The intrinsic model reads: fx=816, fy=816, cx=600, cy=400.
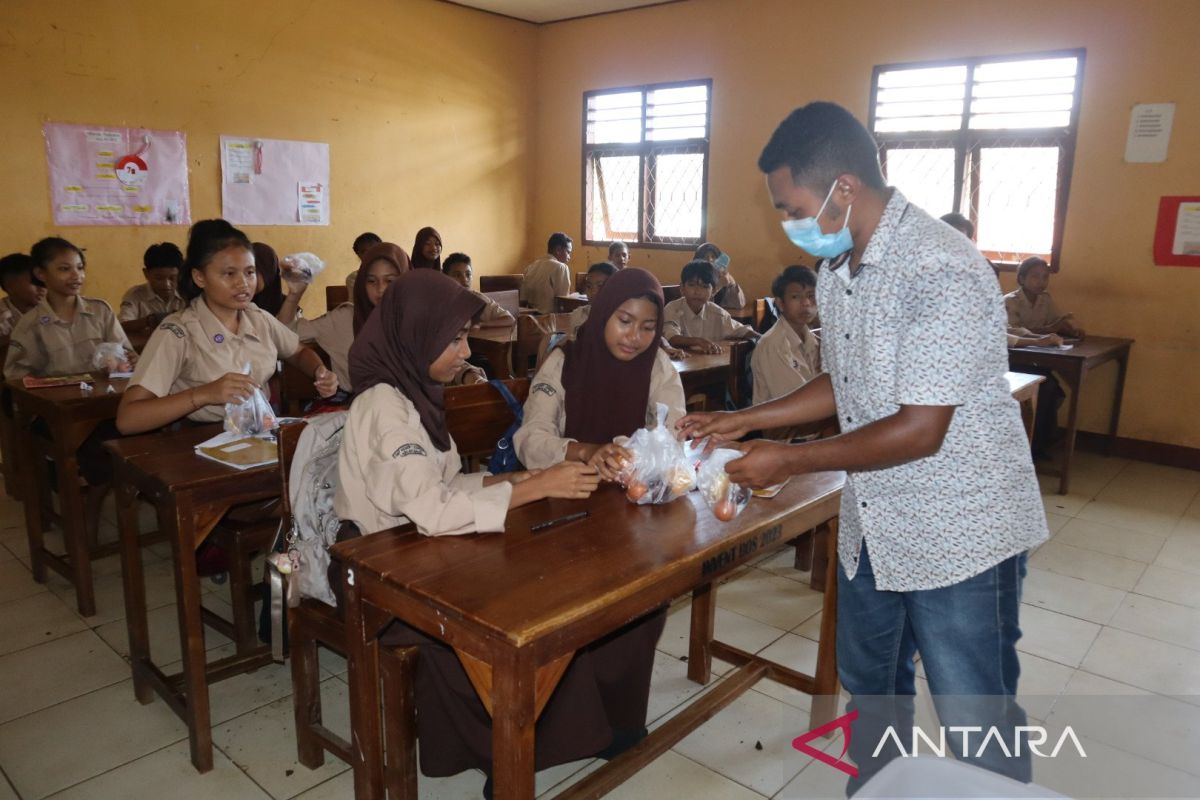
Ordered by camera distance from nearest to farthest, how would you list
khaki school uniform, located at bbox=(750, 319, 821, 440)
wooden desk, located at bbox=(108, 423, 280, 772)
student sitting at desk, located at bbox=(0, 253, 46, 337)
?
wooden desk, located at bbox=(108, 423, 280, 772), khaki school uniform, located at bbox=(750, 319, 821, 440), student sitting at desk, located at bbox=(0, 253, 46, 337)

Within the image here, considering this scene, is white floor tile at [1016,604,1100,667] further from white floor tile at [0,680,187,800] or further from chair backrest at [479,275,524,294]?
chair backrest at [479,275,524,294]

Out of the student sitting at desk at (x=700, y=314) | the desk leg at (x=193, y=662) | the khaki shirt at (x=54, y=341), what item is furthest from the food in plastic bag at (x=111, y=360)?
the student sitting at desk at (x=700, y=314)

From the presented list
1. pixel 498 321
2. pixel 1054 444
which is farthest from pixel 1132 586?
pixel 498 321

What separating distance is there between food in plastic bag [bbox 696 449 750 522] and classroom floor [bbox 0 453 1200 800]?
888 millimetres

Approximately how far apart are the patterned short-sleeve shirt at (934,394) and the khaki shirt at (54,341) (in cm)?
366

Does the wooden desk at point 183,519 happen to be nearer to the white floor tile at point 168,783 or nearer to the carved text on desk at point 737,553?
the white floor tile at point 168,783

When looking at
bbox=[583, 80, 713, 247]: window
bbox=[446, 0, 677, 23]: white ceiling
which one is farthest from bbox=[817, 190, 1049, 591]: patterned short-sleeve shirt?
bbox=[446, 0, 677, 23]: white ceiling

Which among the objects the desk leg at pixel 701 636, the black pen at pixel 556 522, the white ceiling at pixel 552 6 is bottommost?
the desk leg at pixel 701 636

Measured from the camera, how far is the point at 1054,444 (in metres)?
5.96

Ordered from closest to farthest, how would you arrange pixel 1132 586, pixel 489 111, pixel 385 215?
1. pixel 1132 586
2. pixel 385 215
3. pixel 489 111

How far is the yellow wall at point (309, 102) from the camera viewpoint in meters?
5.55

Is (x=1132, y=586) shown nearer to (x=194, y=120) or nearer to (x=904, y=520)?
(x=904, y=520)

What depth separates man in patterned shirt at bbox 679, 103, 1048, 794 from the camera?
4.52 feet

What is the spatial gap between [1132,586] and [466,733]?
123 inches
